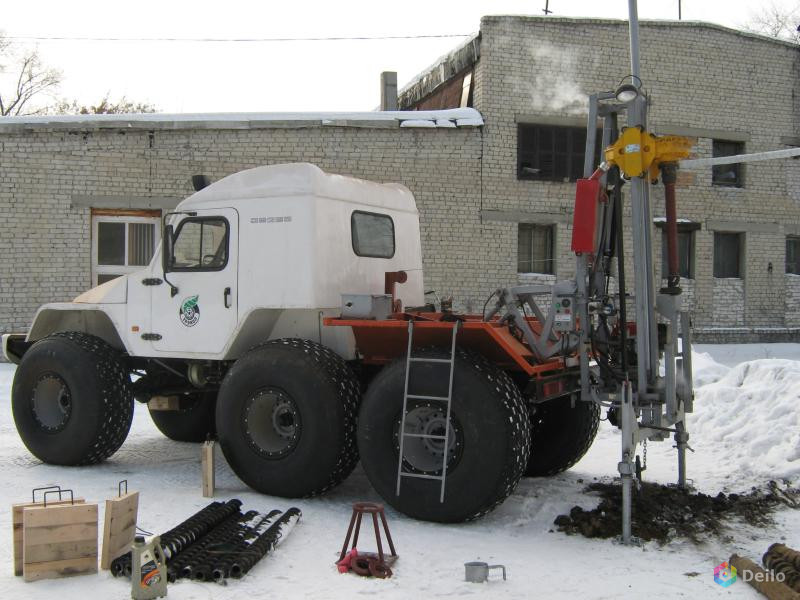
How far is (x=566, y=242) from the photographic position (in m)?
18.5

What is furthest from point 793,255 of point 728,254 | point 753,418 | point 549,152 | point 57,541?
point 57,541

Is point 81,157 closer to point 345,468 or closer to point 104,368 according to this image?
point 104,368

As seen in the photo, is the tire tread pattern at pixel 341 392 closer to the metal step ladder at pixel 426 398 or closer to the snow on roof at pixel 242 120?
the metal step ladder at pixel 426 398

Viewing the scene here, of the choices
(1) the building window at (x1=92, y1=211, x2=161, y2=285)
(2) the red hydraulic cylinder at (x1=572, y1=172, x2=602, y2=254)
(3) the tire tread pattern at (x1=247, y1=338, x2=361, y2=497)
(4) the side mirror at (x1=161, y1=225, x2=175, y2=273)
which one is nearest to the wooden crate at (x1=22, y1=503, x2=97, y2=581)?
(3) the tire tread pattern at (x1=247, y1=338, x2=361, y2=497)

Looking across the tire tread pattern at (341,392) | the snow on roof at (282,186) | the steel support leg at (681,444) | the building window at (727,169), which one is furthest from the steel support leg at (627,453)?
the building window at (727,169)

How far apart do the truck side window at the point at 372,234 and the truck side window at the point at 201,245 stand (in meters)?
1.17

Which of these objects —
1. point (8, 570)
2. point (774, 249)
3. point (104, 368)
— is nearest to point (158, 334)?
point (104, 368)

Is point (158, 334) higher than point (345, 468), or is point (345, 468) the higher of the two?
point (158, 334)

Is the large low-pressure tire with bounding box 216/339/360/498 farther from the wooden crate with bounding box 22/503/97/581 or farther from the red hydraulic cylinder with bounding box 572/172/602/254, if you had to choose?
the red hydraulic cylinder with bounding box 572/172/602/254

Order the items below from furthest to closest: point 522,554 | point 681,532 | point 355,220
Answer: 1. point 355,220
2. point 681,532
3. point 522,554

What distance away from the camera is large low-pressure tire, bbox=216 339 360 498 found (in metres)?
6.58

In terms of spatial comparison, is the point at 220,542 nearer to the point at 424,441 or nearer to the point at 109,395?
the point at 424,441

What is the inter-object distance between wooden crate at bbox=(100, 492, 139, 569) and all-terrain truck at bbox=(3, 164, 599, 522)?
1557 millimetres

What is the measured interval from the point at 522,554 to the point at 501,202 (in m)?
13.2
